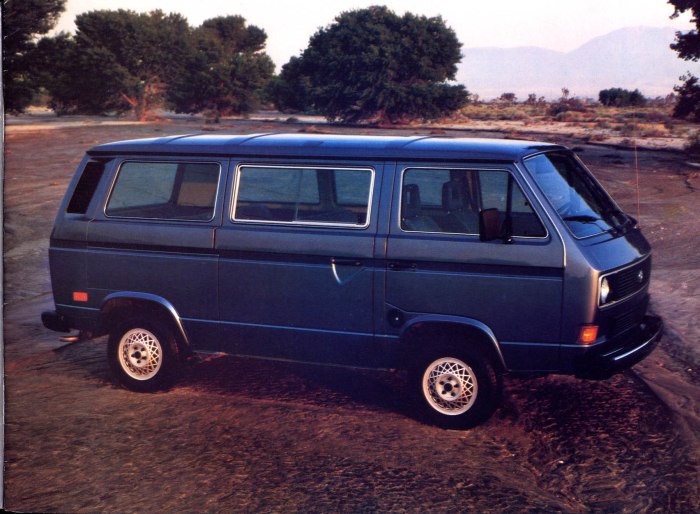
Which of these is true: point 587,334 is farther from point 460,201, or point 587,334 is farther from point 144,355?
point 144,355

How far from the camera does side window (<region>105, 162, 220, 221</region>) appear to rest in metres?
6.14

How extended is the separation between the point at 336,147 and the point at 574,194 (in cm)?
182

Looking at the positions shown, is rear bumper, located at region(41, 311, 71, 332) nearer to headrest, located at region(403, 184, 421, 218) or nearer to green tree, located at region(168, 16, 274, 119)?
headrest, located at region(403, 184, 421, 218)

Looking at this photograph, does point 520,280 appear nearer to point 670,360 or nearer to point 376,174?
point 376,174

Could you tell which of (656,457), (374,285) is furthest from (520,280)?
(656,457)

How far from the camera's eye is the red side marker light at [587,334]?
5.02 meters

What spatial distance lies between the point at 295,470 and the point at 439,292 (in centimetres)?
156

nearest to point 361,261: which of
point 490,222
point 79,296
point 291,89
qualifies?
point 490,222

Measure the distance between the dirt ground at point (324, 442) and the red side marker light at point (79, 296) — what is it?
0.79m

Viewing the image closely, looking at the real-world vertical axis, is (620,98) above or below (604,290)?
above

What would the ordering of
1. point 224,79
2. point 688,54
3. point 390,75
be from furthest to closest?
point 224,79 → point 390,75 → point 688,54

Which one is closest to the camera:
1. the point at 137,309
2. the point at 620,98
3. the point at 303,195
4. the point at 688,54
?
the point at 303,195

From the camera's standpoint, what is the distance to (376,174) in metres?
5.56

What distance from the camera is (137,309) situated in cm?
629
